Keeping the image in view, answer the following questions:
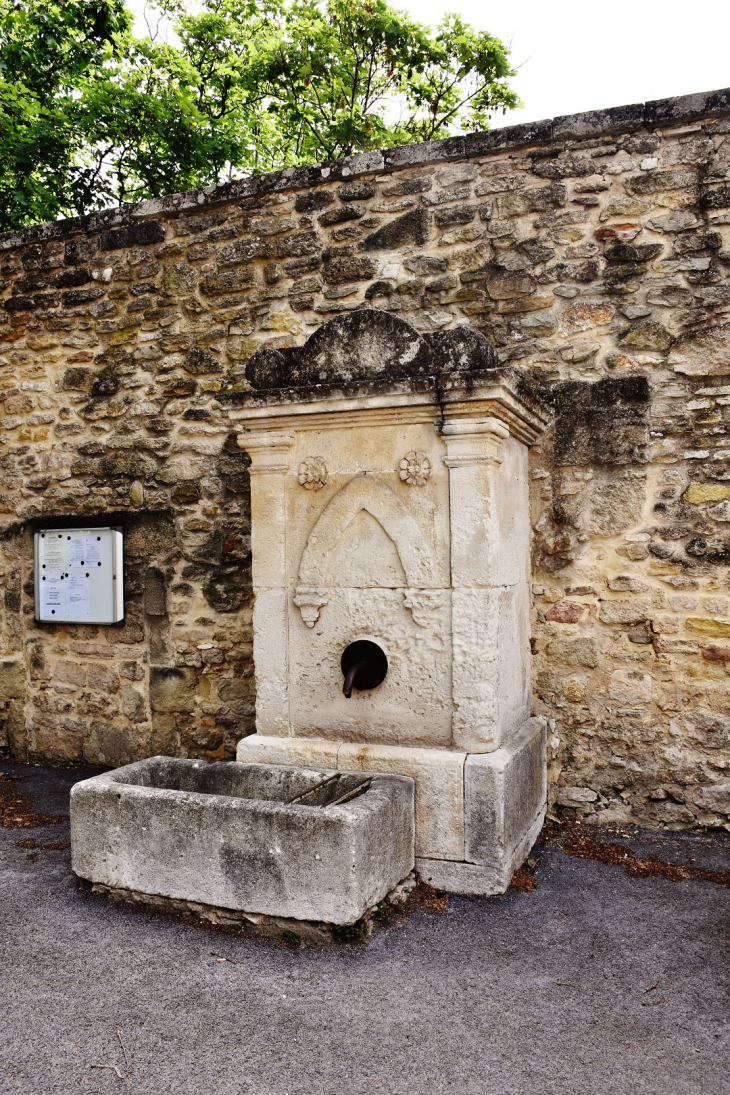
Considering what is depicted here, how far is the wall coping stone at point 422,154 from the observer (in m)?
3.69

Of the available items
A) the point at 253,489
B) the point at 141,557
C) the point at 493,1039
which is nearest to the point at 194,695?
the point at 141,557

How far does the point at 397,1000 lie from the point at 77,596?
11.1 ft

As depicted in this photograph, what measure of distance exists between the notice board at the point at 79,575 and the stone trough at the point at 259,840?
180 cm

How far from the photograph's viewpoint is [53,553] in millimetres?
5047

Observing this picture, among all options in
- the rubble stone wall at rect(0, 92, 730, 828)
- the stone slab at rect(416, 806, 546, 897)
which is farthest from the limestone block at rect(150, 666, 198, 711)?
the stone slab at rect(416, 806, 546, 897)

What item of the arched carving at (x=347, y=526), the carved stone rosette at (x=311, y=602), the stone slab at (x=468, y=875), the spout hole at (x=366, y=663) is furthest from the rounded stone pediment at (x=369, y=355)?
the stone slab at (x=468, y=875)

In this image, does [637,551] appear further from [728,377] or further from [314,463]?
[314,463]

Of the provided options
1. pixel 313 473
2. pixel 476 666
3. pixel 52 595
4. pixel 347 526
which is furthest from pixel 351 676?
pixel 52 595

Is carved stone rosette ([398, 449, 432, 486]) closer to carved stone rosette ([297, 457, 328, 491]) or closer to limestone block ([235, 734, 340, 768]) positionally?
carved stone rosette ([297, 457, 328, 491])

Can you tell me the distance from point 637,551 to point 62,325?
A: 3792 mm

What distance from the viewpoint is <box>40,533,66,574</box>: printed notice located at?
502 cm

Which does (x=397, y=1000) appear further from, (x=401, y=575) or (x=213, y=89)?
(x=213, y=89)

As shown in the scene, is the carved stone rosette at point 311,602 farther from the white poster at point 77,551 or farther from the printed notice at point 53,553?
the printed notice at point 53,553

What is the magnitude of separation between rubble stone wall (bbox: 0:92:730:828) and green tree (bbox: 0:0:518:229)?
341 centimetres
